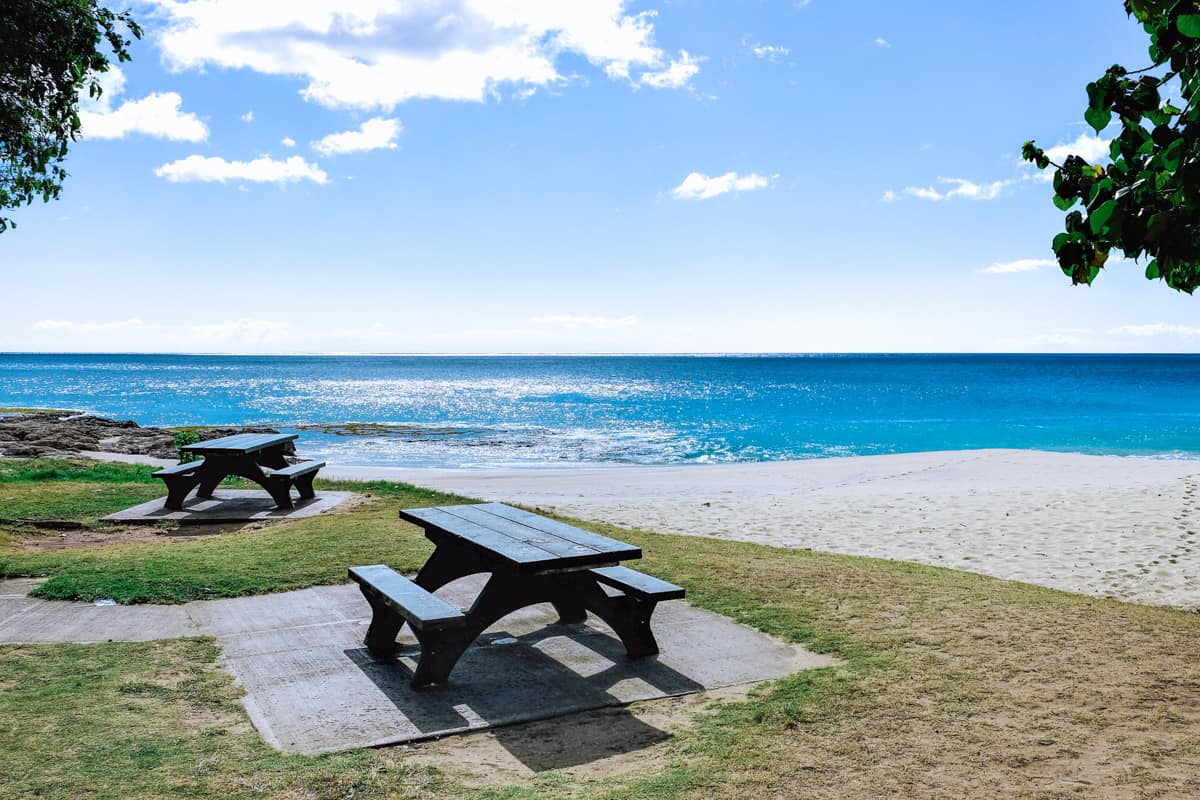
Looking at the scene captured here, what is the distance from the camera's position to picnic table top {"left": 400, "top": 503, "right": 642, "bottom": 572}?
4863 millimetres

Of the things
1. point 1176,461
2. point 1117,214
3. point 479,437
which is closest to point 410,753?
point 1117,214

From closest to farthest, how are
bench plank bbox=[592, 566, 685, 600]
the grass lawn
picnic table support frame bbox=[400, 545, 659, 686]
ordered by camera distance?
the grass lawn → picnic table support frame bbox=[400, 545, 659, 686] → bench plank bbox=[592, 566, 685, 600]

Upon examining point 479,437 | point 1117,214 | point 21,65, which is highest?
point 21,65

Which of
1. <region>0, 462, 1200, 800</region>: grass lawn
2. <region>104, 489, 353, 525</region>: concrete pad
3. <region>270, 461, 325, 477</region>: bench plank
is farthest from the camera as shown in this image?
<region>270, 461, 325, 477</region>: bench plank

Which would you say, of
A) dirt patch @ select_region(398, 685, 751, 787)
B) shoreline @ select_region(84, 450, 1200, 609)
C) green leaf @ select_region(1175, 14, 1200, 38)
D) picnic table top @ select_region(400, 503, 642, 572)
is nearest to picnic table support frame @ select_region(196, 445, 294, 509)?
shoreline @ select_region(84, 450, 1200, 609)

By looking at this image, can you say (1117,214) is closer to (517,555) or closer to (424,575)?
(517,555)

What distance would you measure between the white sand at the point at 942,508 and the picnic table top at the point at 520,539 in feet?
18.3

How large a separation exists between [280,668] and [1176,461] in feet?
89.6

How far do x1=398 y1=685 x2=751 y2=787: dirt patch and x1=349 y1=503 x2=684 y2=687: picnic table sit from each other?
0.69 m

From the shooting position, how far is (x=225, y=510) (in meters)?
11.7

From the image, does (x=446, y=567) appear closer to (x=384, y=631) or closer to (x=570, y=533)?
(x=384, y=631)

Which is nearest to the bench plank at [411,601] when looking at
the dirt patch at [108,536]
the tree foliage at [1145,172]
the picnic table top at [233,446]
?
the tree foliage at [1145,172]

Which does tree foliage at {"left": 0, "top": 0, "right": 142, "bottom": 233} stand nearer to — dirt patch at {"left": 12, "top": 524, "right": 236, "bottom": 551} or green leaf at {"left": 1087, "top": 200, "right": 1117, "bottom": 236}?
dirt patch at {"left": 12, "top": 524, "right": 236, "bottom": 551}

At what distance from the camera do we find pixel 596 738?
169 inches
